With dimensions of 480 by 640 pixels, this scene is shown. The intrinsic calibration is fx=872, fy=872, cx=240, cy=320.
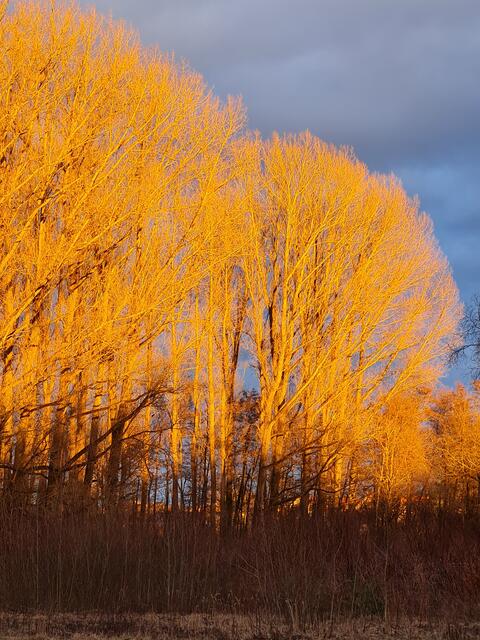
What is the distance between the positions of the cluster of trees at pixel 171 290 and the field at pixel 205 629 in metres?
2.94

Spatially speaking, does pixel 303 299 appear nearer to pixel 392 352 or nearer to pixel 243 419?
pixel 392 352

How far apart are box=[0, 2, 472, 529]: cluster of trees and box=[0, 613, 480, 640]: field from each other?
9.65ft

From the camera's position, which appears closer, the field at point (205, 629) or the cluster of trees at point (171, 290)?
the field at point (205, 629)

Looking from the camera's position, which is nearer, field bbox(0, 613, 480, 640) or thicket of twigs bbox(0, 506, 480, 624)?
field bbox(0, 613, 480, 640)

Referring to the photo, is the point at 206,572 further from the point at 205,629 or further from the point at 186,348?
the point at 186,348

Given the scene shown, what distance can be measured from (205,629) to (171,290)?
731 centimetres

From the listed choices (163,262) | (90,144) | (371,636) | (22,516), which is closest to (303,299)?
(163,262)

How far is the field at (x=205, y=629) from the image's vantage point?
9.34 m

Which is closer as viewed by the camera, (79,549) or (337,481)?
Answer: (79,549)

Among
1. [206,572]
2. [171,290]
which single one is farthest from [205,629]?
[171,290]

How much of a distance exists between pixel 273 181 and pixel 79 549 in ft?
46.5

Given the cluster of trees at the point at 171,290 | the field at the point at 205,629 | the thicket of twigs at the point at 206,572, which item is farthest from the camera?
the cluster of trees at the point at 171,290

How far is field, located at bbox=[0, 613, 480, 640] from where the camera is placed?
9.34m

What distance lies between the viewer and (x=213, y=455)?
22609mm
